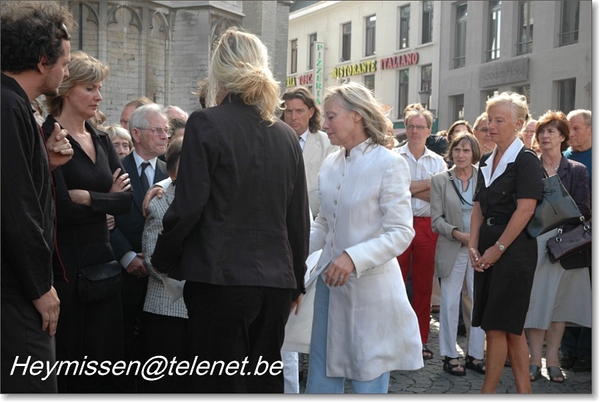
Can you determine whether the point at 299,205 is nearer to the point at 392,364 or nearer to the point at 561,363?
the point at 392,364

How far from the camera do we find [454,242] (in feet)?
23.6

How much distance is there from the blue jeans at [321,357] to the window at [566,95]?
23.9 m

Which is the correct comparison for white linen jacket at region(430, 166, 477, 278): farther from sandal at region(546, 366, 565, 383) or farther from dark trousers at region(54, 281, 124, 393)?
dark trousers at region(54, 281, 124, 393)

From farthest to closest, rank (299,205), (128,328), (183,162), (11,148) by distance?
(128,328), (299,205), (183,162), (11,148)

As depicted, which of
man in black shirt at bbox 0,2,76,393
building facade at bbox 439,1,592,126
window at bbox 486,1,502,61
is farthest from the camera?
window at bbox 486,1,502,61

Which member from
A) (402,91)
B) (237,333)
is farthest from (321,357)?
(402,91)

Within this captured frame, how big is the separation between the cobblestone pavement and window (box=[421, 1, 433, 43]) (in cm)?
3094

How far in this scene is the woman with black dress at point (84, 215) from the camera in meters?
4.42

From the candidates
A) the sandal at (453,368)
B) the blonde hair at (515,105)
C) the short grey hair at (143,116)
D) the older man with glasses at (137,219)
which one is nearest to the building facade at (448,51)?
the sandal at (453,368)

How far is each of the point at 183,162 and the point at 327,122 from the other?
116 cm

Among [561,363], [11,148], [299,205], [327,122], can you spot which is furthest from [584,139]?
[11,148]

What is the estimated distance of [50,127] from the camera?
178 inches

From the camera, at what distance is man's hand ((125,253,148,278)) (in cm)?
520

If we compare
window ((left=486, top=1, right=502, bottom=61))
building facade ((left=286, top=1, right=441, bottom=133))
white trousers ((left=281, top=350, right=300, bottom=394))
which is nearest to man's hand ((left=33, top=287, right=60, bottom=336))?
white trousers ((left=281, top=350, right=300, bottom=394))
